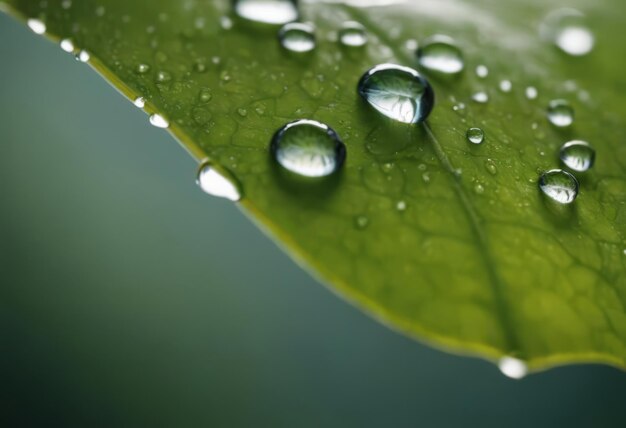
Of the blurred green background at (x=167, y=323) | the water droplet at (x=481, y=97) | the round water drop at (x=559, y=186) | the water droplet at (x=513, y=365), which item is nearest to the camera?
the water droplet at (x=513, y=365)

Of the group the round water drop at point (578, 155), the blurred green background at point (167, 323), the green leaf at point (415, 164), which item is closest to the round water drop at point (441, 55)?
the green leaf at point (415, 164)

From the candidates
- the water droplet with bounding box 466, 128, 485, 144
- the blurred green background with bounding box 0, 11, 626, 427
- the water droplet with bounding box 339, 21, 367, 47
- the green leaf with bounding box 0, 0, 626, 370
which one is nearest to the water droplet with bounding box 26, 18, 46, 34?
the green leaf with bounding box 0, 0, 626, 370

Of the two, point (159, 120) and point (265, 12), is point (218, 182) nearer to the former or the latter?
point (159, 120)

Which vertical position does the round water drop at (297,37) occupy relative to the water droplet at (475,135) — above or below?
above

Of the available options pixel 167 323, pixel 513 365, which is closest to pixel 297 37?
pixel 513 365

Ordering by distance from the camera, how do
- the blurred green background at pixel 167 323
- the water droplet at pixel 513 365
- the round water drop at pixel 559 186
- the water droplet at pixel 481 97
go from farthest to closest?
1. the blurred green background at pixel 167 323
2. the water droplet at pixel 481 97
3. the round water drop at pixel 559 186
4. the water droplet at pixel 513 365

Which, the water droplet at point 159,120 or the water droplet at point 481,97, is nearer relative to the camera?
the water droplet at point 159,120

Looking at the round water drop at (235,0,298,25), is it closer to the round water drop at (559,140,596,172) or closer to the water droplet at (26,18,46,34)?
the water droplet at (26,18,46,34)

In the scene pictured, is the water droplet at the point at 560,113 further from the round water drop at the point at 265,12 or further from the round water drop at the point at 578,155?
the round water drop at the point at 265,12
